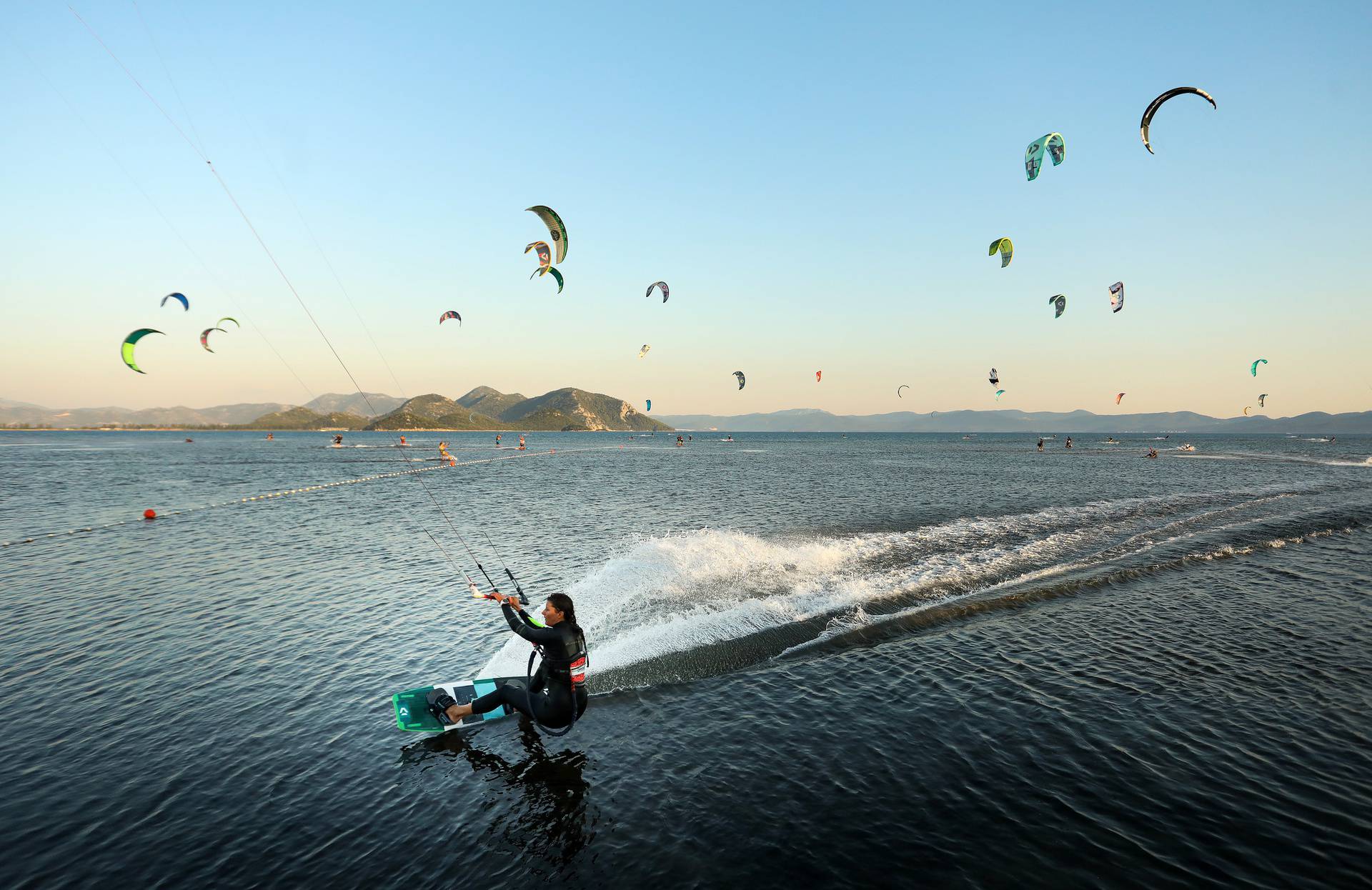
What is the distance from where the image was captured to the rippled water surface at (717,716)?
718cm

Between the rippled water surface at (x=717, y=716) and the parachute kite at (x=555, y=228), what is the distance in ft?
43.7

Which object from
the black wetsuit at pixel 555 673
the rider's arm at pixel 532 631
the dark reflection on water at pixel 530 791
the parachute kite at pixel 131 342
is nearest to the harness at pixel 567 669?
the black wetsuit at pixel 555 673

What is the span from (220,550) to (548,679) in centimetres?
2134

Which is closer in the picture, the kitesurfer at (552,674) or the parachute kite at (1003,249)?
the kitesurfer at (552,674)

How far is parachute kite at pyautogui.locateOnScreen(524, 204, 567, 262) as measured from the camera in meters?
28.1

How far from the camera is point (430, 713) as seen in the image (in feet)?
32.5

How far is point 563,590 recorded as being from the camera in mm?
17797

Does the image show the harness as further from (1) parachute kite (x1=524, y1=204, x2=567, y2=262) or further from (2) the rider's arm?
(1) parachute kite (x1=524, y1=204, x2=567, y2=262)

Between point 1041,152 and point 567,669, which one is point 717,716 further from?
point 1041,152

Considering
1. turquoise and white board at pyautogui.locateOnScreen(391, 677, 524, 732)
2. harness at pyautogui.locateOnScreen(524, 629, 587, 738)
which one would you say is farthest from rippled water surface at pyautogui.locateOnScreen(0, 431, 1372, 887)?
harness at pyautogui.locateOnScreen(524, 629, 587, 738)

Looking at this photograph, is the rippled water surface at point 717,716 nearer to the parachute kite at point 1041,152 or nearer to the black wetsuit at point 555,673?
the black wetsuit at point 555,673

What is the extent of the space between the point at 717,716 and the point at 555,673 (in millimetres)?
2947

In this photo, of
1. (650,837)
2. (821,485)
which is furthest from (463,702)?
(821,485)

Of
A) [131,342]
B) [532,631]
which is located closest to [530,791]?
[532,631]
